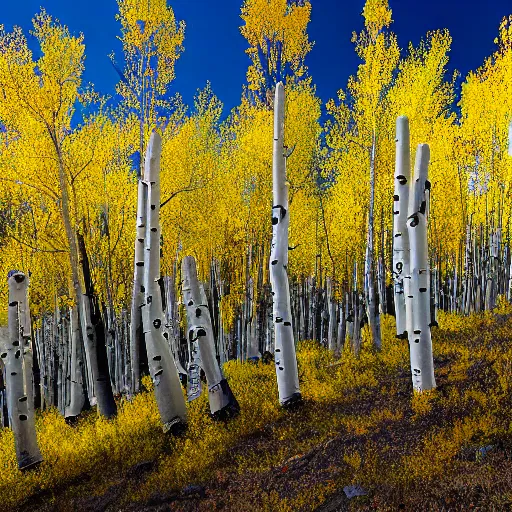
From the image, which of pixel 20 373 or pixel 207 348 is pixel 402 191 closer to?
pixel 207 348

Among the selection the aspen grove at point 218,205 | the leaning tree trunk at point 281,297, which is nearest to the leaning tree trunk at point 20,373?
the aspen grove at point 218,205

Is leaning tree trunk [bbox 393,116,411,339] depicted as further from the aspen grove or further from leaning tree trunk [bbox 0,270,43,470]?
leaning tree trunk [bbox 0,270,43,470]

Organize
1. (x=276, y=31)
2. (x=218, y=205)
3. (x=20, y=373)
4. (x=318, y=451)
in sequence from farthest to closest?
(x=276, y=31)
(x=218, y=205)
(x=20, y=373)
(x=318, y=451)

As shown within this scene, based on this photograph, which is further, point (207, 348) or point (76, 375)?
point (76, 375)

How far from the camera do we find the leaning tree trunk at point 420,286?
7148 mm

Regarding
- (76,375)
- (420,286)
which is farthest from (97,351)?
(420,286)

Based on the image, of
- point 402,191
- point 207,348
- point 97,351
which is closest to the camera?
point 402,191

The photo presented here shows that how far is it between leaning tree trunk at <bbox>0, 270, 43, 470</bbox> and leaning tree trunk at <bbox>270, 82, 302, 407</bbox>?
164 inches

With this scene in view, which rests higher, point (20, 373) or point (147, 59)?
point (147, 59)

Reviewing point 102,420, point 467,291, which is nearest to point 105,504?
point 102,420

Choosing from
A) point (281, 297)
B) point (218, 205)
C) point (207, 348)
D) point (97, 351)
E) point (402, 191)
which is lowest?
point (97, 351)

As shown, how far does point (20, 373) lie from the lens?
784 cm

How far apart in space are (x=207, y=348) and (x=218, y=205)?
7156 millimetres

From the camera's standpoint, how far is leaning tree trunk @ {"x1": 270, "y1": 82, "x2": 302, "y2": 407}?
814cm
